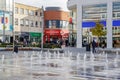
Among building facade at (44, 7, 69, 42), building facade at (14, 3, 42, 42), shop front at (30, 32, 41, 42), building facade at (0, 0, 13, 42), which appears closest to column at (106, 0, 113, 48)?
building facade at (0, 0, 13, 42)

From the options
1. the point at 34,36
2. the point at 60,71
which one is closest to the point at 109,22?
the point at 60,71

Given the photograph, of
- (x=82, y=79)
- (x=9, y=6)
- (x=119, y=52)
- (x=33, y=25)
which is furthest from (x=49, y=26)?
(x=82, y=79)

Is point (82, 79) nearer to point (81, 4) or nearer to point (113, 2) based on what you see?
point (113, 2)

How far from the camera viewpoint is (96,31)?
162ft

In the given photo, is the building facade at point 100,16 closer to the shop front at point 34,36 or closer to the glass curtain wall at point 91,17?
the glass curtain wall at point 91,17

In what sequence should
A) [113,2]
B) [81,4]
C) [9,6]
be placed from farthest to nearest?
1. [9,6]
2. [81,4]
3. [113,2]

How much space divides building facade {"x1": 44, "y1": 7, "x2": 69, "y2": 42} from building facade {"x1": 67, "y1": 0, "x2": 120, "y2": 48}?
108ft

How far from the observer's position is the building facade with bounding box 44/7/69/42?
3462 inches

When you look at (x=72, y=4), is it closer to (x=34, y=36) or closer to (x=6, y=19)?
(x=6, y=19)

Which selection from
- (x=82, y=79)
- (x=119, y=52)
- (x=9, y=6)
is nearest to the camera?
(x=82, y=79)

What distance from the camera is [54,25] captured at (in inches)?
3487

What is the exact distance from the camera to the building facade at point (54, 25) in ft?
289

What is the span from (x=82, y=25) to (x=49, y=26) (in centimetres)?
3682

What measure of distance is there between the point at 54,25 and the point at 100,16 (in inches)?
1522
